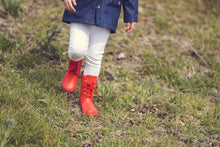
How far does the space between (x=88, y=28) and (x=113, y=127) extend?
1.04 metres

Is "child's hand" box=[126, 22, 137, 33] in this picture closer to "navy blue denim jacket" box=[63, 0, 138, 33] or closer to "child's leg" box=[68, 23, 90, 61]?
"navy blue denim jacket" box=[63, 0, 138, 33]

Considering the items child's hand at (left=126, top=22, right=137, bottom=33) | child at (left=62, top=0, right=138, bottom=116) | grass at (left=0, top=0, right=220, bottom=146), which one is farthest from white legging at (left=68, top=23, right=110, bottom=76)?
grass at (left=0, top=0, right=220, bottom=146)

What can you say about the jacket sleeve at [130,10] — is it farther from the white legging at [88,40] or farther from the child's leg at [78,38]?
the child's leg at [78,38]

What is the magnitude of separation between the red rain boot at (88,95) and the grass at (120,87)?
0.08 m

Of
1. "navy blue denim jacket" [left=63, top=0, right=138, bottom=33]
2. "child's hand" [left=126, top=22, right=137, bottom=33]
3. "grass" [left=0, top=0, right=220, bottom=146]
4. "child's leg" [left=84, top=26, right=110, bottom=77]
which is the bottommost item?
"grass" [left=0, top=0, right=220, bottom=146]

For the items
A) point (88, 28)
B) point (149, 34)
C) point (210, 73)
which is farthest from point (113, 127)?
point (149, 34)

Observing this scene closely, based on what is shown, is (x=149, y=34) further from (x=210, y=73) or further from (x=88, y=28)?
(x=88, y=28)

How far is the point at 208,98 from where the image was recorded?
3.08 meters

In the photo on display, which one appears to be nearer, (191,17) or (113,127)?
(113,127)

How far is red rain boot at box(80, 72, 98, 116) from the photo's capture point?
253 centimetres

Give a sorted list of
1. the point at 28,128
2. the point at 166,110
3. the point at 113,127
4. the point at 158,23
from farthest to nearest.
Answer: the point at 158,23
the point at 166,110
the point at 113,127
the point at 28,128

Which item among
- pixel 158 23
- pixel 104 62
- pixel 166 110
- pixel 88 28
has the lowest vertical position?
pixel 166 110

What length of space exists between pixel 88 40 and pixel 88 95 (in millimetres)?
602

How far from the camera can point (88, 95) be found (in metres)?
2.62
